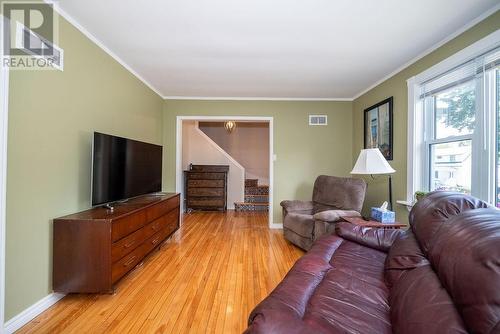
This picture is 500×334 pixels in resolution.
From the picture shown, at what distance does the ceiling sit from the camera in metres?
1.81

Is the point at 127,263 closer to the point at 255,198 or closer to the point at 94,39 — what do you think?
the point at 94,39

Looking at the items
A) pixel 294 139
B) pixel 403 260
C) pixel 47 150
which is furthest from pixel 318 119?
pixel 47 150

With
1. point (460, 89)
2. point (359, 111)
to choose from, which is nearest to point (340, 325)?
point (460, 89)

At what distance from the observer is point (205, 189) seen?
575 cm

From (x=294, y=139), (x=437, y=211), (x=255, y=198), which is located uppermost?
(x=294, y=139)

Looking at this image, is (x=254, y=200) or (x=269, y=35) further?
(x=254, y=200)

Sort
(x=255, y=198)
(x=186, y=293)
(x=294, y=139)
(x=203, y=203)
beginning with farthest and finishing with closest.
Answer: (x=255, y=198)
(x=203, y=203)
(x=294, y=139)
(x=186, y=293)

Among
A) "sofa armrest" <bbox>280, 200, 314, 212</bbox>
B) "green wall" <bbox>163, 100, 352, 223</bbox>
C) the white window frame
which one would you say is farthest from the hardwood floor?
the white window frame

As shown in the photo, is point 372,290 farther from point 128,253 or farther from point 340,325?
point 128,253

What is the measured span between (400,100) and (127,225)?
351 cm

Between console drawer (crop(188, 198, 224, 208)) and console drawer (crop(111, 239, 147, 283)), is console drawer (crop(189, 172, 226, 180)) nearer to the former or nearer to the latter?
console drawer (crop(188, 198, 224, 208))

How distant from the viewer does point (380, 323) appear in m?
1.03

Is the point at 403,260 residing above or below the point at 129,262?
above

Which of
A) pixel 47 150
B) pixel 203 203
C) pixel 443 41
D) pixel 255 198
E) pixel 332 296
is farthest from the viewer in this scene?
pixel 255 198
